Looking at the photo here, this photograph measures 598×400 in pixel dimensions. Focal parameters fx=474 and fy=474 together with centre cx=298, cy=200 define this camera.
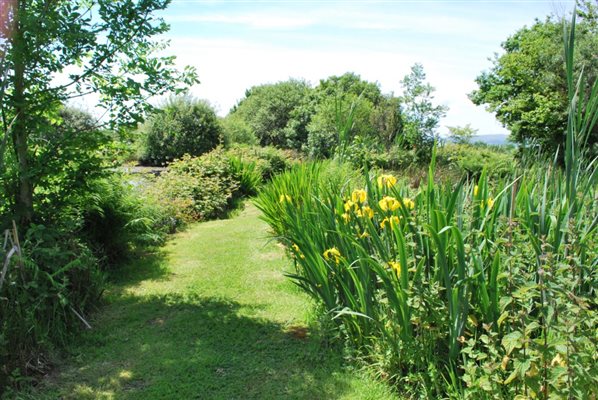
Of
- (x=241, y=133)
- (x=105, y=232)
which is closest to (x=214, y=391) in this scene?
(x=105, y=232)

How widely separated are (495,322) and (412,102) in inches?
559

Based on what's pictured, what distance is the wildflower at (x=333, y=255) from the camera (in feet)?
10.3

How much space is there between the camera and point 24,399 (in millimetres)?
2734

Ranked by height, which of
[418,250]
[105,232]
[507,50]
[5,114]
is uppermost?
[507,50]

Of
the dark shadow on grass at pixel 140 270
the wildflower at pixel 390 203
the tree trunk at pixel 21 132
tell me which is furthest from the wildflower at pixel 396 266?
the dark shadow on grass at pixel 140 270

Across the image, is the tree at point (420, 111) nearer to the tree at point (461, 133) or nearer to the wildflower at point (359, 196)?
the tree at point (461, 133)

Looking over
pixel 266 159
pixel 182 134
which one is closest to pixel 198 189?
pixel 266 159

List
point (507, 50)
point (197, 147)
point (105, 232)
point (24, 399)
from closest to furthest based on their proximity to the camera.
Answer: point (24, 399) → point (105, 232) → point (197, 147) → point (507, 50)

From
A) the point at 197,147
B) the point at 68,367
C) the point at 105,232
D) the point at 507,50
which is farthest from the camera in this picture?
the point at 507,50

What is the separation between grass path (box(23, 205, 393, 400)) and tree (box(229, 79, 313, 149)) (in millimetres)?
17519

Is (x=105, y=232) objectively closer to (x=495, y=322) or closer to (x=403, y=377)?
(x=403, y=377)

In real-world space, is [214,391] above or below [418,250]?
below

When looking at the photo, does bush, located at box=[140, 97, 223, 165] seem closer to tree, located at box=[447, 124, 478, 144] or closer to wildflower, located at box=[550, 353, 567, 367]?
tree, located at box=[447, 124, 478, 144]

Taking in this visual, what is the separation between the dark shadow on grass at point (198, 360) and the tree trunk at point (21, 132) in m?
1.13
